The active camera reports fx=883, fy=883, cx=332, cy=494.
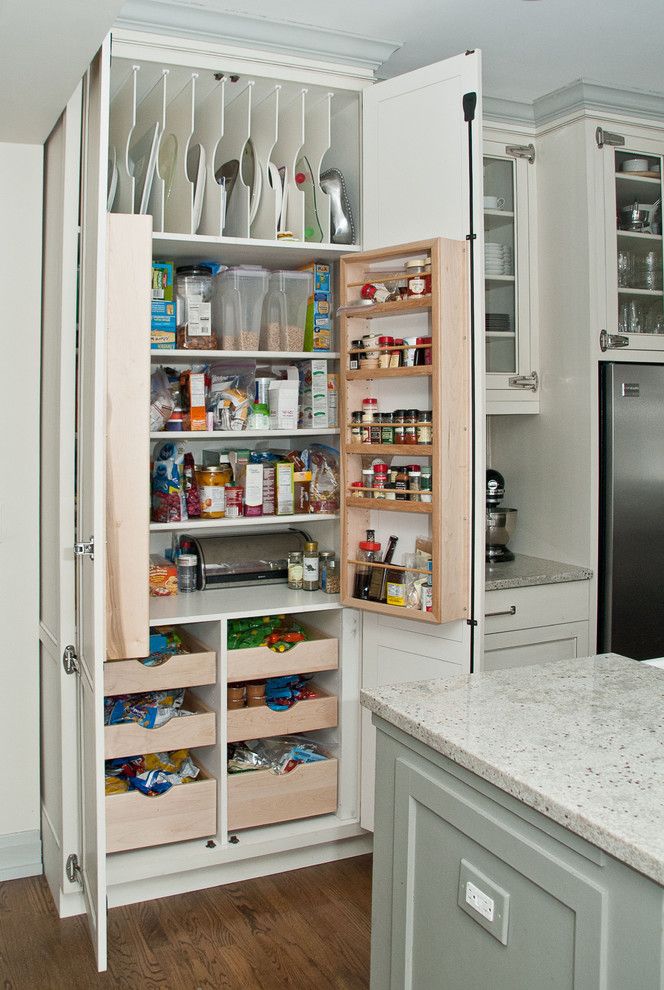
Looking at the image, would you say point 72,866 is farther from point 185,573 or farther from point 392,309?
point 392,309

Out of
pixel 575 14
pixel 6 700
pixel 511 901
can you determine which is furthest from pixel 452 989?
pixel 575 14

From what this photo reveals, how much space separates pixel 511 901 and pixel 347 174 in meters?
2.26

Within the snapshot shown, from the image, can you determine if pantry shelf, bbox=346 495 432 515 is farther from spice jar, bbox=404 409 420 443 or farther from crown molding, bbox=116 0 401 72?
crown molding, bbox=116 0 401 72

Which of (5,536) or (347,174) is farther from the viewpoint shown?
(347,174)

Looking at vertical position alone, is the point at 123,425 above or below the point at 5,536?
above

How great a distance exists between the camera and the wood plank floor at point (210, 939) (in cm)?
223

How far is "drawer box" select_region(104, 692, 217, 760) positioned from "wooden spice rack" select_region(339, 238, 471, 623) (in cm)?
57

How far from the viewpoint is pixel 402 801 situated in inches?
61.9

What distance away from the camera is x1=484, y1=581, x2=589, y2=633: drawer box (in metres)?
2.99

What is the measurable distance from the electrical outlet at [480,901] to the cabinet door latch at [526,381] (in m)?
2.24

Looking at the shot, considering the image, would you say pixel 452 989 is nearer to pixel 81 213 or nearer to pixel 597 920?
pixel 597 920

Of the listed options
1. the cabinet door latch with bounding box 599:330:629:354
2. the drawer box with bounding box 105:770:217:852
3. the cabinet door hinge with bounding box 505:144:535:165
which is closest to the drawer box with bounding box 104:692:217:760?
the drawer box with bounding box 105:770:217:852

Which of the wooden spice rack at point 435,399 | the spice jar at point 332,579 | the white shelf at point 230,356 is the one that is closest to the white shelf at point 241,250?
the wooden spice rack at point 435,399

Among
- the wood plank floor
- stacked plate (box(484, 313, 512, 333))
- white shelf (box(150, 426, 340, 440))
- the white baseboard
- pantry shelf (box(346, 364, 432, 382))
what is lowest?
the wood plank floor
